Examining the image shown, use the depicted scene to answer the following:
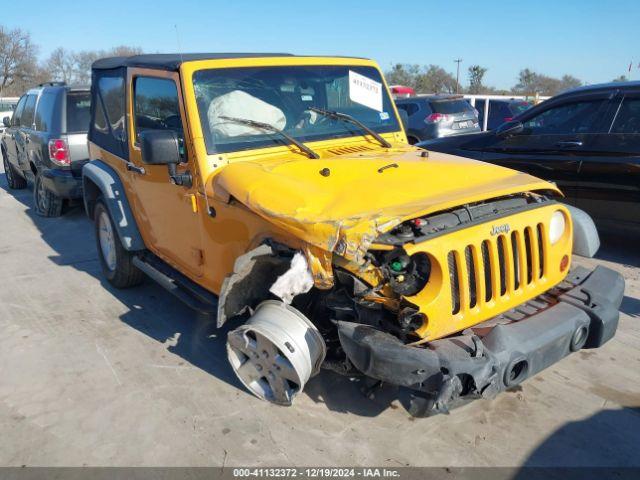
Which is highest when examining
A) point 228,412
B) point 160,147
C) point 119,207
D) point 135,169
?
point 160,147

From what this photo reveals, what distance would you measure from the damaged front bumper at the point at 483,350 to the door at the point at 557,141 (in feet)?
10.5

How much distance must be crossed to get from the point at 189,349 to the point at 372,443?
1.71 meters

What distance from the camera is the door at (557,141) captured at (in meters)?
5.86

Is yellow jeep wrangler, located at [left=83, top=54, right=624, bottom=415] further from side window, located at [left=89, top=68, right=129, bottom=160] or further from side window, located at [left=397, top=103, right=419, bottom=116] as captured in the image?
side window, located at [left=397, top=103, right=419, bottom=116]

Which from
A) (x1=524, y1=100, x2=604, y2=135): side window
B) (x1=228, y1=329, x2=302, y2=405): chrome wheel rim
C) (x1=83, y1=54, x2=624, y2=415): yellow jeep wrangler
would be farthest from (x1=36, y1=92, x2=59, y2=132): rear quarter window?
(x1=524, y1=100, x2=604, y2=135): side window

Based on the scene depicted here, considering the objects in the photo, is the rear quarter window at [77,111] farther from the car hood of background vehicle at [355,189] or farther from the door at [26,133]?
the car hood of background vehicle at [355,189]

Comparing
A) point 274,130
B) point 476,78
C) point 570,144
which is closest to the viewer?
point 274,130

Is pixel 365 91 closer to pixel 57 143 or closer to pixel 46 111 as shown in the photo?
pixel 57 143

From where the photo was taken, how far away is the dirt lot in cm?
297

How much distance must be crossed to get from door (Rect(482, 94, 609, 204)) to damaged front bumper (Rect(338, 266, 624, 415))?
3201 mm

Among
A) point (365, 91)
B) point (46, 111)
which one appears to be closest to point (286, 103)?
point (365, 91)

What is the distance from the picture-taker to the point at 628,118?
18.2ft

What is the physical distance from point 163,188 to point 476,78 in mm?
50827

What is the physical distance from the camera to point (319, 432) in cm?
315
